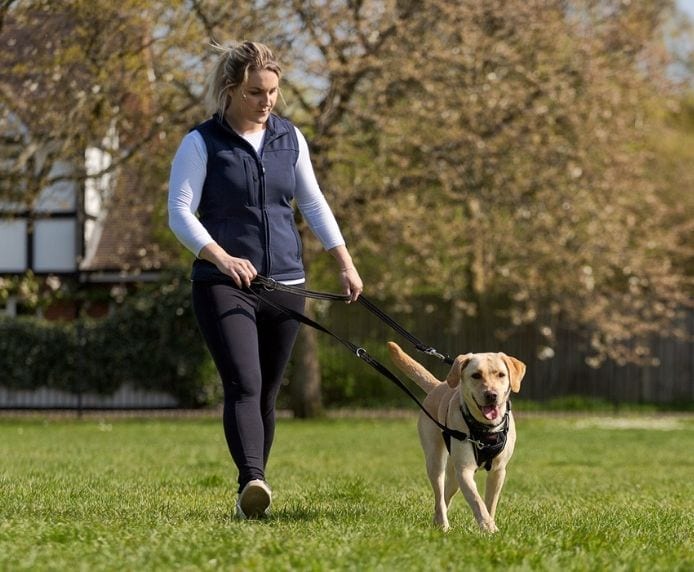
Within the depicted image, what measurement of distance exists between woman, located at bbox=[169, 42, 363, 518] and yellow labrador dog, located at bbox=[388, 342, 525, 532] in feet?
2.57

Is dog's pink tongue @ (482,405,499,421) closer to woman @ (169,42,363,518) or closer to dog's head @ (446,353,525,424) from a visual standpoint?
dog's head @ (446,353,525,424)

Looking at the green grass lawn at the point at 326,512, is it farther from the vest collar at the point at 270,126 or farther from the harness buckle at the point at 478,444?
the vest collar at the point at 270,126

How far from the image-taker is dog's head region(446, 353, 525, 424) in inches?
235

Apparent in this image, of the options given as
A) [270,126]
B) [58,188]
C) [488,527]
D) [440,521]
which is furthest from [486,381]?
[58,188]

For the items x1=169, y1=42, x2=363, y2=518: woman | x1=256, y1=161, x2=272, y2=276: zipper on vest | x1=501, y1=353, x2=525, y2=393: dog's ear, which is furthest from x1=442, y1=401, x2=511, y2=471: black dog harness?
x1=256, y1=161, x2=272, y2=276: zipper on vest

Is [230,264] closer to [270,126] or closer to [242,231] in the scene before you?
[242,231]

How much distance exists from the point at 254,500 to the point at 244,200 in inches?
57.6

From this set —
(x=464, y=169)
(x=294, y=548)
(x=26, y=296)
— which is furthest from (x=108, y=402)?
(x=294, y=548)

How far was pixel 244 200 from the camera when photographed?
6.33 metres

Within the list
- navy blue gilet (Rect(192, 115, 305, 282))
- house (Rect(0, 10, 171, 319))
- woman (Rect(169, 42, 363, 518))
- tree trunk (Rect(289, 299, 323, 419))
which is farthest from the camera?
tree trunk (Rect(289, 299, 323, 419))

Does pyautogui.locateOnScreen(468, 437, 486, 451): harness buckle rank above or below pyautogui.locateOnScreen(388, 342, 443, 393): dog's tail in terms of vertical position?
below

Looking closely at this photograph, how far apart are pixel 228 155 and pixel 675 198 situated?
88.5ft

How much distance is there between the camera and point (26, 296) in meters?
27.5

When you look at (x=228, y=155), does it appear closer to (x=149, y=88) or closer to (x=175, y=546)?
(x=175, y=546)
